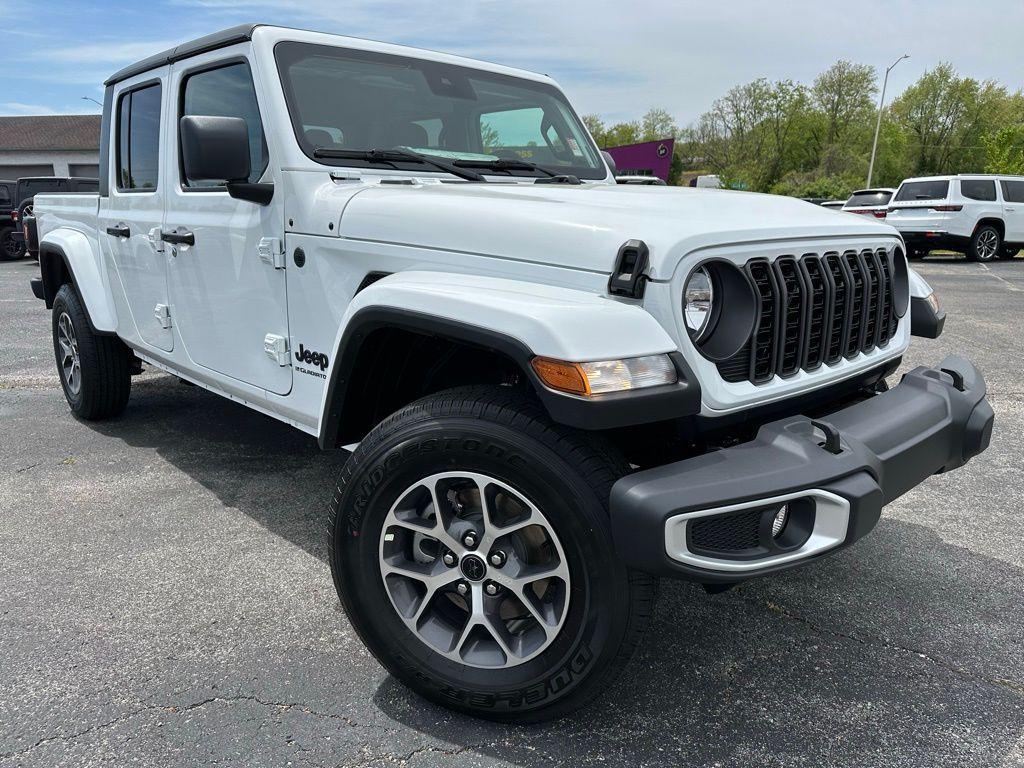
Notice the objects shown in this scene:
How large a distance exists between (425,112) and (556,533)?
2.15 metres

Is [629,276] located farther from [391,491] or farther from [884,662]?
[884,662]

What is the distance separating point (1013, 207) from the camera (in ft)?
55.3

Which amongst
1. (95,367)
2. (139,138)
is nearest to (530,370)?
(139,138)

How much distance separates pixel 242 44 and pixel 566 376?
87.2 inches

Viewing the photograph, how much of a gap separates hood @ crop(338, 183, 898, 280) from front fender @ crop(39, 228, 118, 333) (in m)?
2.51

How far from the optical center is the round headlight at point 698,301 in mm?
2021

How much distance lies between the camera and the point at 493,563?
7.01 ft

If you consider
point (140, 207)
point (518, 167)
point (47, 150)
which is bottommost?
point (140, 207)

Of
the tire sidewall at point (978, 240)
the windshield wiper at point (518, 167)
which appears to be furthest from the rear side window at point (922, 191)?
the windshield wiper at point (518, 167)

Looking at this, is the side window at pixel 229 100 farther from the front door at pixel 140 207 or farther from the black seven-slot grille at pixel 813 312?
the black seven-slot grille at pixel 813 312

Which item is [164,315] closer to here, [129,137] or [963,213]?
[129,137]

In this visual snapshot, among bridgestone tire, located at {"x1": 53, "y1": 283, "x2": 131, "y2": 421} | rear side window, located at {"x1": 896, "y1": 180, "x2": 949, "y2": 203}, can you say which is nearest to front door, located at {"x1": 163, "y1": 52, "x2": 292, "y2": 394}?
bridgestone tire, located at {"x1": 53, "y1": 283, "x2": 131, "y2": 421}

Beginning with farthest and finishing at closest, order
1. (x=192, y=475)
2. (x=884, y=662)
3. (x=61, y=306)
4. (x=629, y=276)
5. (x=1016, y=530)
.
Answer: (x=61, y=306) < (x=192, y=475) < (x=1016, y=530) < (x=884, y=662) < (x=629, y=276)

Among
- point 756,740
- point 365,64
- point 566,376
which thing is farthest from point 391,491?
point 365,64
